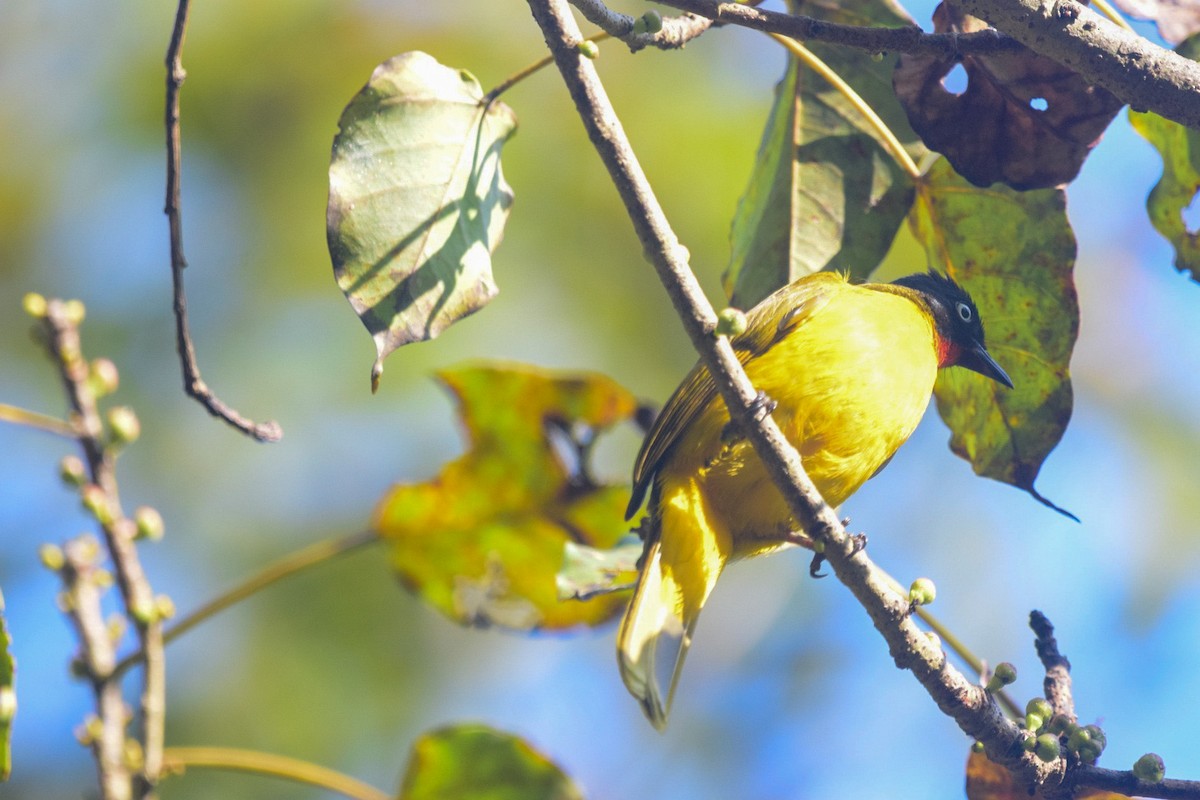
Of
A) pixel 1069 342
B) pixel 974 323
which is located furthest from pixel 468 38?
pixel 1069 342

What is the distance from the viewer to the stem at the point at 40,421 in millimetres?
2162

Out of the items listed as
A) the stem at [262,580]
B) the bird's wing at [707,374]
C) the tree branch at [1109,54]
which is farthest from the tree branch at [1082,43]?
the stem at [262,580]

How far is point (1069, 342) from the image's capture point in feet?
7.98

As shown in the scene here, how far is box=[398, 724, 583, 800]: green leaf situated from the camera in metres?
2.56

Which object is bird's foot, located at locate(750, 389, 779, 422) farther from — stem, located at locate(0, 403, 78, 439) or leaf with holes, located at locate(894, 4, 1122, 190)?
stem, located at locate(0, 403, 78, 439)

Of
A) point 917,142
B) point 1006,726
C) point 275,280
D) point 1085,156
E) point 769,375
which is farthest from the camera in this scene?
point 275,280

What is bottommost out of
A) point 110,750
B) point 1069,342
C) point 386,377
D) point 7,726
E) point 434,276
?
point 386,377

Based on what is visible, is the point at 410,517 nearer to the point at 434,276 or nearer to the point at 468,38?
the point at 434,276

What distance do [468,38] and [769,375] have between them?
5396 millimetres

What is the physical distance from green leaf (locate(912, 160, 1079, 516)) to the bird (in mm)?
117

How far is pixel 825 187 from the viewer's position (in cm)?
267

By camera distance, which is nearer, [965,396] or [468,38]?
[965,396]

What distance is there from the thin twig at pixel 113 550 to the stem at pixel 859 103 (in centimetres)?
148

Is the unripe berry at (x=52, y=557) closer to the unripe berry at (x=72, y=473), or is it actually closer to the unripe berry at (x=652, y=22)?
the unripe berry at (x=72, y=473)
